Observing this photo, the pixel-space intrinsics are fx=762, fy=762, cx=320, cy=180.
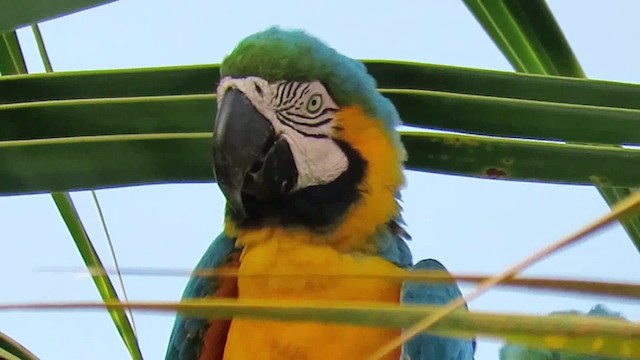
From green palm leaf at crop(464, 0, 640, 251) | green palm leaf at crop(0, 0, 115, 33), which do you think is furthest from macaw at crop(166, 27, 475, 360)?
green palm leaf at crop(0, 0, 115, 33)

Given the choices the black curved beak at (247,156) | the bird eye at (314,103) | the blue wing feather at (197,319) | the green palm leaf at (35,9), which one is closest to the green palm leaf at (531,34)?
the green palm leaf at (35,9)

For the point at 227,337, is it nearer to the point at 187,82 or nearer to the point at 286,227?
the point at 286,227

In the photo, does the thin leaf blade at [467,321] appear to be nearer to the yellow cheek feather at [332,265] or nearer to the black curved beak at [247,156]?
the black curved beak at [247,156]

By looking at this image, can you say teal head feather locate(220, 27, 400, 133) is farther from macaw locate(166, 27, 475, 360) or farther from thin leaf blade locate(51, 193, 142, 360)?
thin leaf blade locate(51, 193, 142, 360)

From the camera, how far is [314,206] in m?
1.04

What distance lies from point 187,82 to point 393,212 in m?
0.62

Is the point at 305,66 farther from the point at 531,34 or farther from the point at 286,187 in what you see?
the point at 531,34

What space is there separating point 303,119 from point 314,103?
0.04 meters

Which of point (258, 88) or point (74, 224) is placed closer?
point (74, 224)

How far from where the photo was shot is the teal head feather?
1.01 meters

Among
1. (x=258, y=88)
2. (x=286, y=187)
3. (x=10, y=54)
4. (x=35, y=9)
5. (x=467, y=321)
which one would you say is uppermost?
(x=258, y=88)

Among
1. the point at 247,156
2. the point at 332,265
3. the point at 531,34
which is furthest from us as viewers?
the point at 332,265

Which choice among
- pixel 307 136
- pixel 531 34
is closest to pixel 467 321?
pixel 531 34

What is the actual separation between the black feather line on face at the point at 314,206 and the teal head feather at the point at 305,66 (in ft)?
0.27
